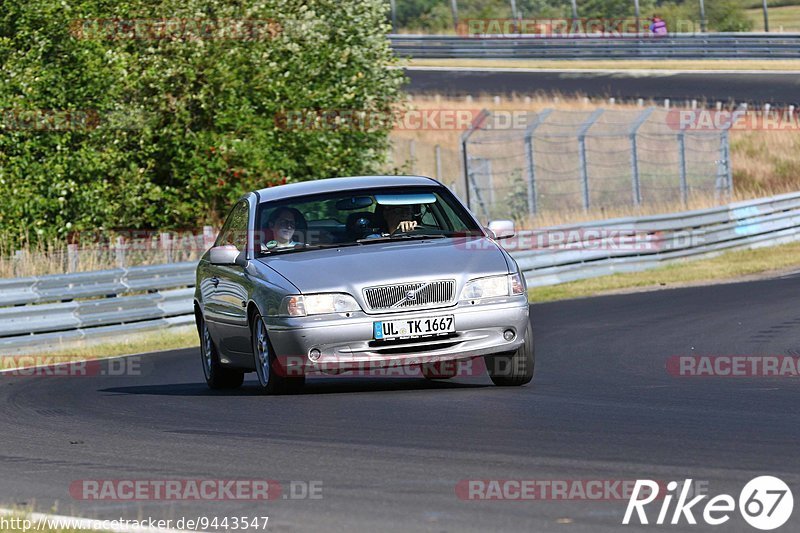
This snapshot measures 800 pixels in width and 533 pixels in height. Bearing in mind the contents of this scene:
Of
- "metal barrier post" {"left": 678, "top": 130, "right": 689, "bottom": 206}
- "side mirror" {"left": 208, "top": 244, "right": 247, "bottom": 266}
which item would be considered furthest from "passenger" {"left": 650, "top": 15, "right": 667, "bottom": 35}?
"side mirror" {"left": 208, "top": 244, "right": 247, "bottom": 266}

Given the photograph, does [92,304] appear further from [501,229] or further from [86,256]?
[501,229]

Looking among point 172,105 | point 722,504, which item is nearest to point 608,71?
point 172,105

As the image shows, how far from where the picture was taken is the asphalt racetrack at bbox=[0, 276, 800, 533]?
618cm

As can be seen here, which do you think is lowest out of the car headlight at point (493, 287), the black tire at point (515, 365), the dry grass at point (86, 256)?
the dry grass at point (86, 256)

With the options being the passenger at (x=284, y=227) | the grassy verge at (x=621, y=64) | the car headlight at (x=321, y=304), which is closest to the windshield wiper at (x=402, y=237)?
the passenger at (x=284, y=227)

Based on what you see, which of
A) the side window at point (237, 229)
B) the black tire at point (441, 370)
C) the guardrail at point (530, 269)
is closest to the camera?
the black tire at point (441, 370)

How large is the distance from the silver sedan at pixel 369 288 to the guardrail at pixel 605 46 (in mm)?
41058

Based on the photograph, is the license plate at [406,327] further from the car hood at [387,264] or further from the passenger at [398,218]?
the passenger at [398,218]

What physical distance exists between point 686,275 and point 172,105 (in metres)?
9.51

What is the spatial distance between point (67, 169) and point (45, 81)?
1502mm

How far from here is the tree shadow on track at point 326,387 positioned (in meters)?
11.0

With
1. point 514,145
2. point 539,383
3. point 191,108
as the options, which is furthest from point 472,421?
point 514,145

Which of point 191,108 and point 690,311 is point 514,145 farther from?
point 690,311

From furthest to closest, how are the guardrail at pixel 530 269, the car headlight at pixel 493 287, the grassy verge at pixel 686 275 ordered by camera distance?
the grassy verge at pixel 686 275, the guardrail at pixel 530 269, the car headlight at pixel 493 287
